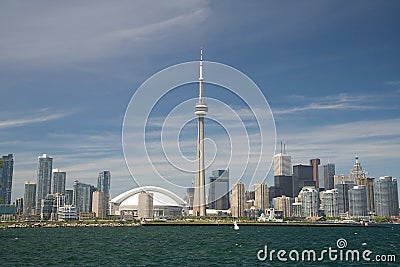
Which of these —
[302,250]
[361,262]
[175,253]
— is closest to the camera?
[361,262]

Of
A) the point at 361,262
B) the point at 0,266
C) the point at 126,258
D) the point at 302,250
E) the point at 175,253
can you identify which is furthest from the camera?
the point at 302,250

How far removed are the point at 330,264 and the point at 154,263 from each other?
17.4 meters

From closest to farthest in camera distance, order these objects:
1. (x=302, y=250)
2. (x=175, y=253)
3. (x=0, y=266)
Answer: (x=0, y=266) → (x=175, y=253) → (x=302, y=250)

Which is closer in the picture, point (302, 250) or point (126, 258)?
point (126, 258)

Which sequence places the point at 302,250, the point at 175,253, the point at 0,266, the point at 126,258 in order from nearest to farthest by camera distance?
the point at 0,266 < the point at 126,258 < the point at 175,253 < the point at 302,250

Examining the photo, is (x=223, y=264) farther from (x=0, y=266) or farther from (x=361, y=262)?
(x=0, y=266)

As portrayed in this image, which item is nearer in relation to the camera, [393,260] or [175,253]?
[393,260]

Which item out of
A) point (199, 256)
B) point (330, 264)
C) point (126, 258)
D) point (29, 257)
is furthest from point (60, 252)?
point (330, 264)

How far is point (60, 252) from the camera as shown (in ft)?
205

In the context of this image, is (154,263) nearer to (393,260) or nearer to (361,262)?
(361,262)

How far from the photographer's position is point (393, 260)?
5334 centimetres

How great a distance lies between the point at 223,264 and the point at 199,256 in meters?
8.90

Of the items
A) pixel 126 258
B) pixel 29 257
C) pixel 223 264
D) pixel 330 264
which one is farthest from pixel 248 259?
pixel 29 257

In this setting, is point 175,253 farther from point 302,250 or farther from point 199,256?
point 302,250
